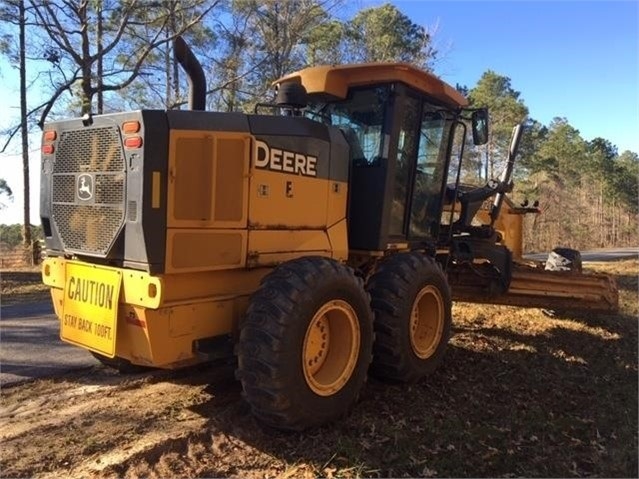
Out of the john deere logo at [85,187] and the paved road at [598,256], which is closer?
the john deere logo at [85,187]

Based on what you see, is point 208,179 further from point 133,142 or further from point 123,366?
point 123,366

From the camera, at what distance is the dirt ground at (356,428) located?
3734 millimetres

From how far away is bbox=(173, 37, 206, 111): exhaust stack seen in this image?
4.86 meters

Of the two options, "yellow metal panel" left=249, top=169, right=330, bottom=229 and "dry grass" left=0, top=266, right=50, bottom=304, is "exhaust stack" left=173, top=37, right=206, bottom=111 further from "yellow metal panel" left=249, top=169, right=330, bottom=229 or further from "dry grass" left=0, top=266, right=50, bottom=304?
"dry grass" left=0, top=266, right=50, bottom=304

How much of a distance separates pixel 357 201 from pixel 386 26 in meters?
23.6

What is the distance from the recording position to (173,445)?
3.93 meters

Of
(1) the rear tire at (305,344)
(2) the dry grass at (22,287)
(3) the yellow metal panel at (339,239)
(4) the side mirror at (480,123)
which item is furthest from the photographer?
(2) the dry grass at (22,287)

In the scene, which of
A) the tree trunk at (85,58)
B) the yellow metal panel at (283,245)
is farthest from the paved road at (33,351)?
the tree trunk at (85,58)

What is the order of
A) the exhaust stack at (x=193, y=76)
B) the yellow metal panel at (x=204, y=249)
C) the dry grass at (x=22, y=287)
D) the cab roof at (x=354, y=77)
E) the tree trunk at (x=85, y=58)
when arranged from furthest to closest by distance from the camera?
the tree trunk at (x=85, y=58) → the dry grass at (x=22, y=287) → the cab roof at (x=354, y=77) → the exhaust stack at (x=193, y=76) → the yellow metal panel at (x=204, y=249)

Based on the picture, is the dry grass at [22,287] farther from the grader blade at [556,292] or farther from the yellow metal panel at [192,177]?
the grader blade at [556,292]

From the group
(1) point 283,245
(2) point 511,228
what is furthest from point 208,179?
(2) point 511,228

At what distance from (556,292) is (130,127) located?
5.71m

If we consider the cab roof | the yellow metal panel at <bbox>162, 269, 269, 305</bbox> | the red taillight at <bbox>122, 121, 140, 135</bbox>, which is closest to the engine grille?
the red taillight at <bbox>122, 121, 140, 135</bbox>

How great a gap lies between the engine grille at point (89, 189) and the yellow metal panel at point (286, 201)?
38.6 inches
